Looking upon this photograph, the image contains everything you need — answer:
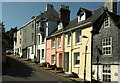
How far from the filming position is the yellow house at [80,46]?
16078 millimetres

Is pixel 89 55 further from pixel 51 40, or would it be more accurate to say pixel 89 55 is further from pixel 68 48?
pixel 51 40

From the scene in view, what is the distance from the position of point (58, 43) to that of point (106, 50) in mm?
9872

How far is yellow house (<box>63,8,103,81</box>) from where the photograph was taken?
1608cm

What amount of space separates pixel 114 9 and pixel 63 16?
11.0m

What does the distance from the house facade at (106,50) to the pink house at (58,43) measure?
7216mm

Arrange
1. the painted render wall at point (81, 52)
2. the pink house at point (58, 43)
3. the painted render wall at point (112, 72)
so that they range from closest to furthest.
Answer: the painted render wall at point (112, 72), the painted render wall at point (81, 52), the pink house at point (58, 43)

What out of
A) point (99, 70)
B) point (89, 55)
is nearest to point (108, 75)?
point (99, 70)

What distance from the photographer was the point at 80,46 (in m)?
17.7

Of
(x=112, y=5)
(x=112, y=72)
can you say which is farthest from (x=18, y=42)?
(x=112, y=72)

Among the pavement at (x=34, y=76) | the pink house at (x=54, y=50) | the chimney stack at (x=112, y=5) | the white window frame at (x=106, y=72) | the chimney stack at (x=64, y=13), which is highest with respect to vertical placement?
the chimney stack at (x=64, y=13)

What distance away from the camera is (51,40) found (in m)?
25.1

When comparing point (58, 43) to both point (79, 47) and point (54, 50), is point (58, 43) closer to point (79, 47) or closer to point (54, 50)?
point (54, 50)

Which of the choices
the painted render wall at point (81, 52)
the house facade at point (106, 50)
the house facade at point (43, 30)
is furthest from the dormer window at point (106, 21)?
the house facade at point (43, 30)

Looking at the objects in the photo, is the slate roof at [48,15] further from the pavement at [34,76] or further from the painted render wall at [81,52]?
the pavement at [34,76]
